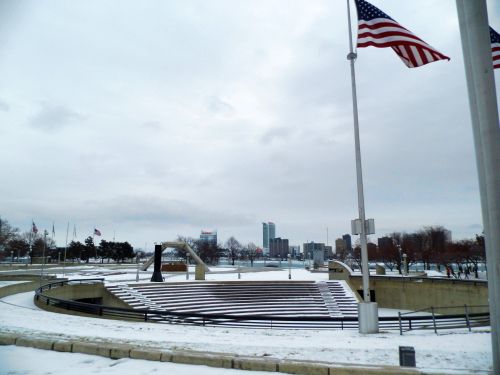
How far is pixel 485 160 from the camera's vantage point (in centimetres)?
621

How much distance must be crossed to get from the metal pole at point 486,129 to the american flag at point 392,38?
3.40 metres

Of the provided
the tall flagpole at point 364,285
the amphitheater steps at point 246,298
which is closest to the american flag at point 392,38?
the tall flagpole at point 364,285

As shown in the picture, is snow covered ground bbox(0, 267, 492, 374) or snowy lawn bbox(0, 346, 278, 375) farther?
snow covered ground bbox(0, 267, 492, 374)

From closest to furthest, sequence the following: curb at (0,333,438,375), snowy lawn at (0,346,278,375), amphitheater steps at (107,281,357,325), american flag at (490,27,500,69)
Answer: curb at (0,333,438,375)
snowy lawn at (0,346,278,375)
american flag at (490,27,500,69)
amphitheater steps at (107,281,357,325)

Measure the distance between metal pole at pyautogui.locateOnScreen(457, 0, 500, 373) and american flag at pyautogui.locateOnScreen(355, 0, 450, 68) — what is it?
3.40 meters

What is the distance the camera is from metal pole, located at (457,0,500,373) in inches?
235

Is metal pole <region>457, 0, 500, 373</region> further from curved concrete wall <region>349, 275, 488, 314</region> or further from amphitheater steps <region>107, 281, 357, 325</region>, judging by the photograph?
curved concrete wall <region>349, 275, 488, 314</region>

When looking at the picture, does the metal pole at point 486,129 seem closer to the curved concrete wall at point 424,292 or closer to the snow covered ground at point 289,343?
the snow covered ground at point 289,343

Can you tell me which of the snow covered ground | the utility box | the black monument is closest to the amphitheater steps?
the black monument

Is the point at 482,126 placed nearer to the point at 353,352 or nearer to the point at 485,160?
the point at 485,160

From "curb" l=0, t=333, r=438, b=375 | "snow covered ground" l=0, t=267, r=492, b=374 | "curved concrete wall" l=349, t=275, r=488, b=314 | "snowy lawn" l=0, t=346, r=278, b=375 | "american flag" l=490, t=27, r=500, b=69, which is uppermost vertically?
"american flag" l=490, t=27, r=500, b=69

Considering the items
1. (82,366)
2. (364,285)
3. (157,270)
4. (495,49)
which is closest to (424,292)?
(364,285)

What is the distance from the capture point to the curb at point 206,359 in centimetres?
596

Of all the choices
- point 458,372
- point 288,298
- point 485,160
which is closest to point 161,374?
point 458,372
